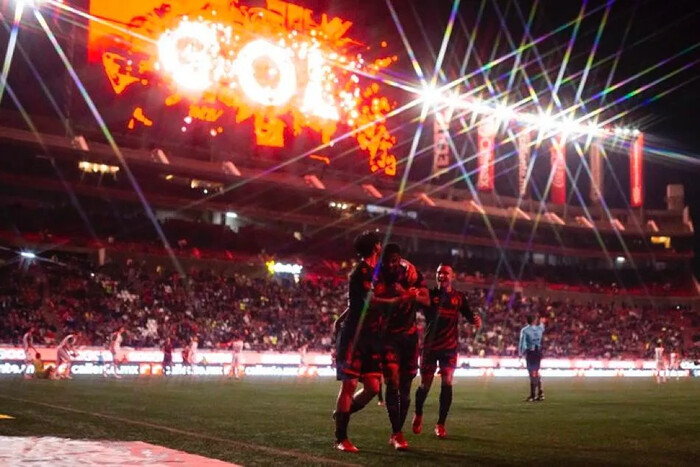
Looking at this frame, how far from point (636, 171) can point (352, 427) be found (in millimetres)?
59973

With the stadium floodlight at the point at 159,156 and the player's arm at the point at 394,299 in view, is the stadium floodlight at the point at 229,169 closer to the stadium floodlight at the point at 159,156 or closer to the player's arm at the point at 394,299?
the stadium floodlight at the point at 159,156

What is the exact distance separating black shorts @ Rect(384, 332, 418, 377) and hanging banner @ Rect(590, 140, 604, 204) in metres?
61.6

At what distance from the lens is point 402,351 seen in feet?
29.3

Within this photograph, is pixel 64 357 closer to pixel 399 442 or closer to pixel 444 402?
pixel 444 402

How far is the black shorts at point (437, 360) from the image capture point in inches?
423

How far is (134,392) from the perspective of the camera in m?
18.5

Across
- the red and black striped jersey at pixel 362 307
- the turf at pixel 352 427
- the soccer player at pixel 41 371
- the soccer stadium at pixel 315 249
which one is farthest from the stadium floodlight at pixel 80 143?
the red and black striped jersey at pixel 362 307

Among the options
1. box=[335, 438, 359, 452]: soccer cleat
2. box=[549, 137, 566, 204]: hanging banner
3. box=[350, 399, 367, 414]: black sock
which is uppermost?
box=[549, 137, 566, 204]: hanging banner

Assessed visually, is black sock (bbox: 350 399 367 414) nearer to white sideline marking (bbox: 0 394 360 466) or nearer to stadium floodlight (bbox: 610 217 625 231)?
white sideline marking (bbox: 0 394 360 466)

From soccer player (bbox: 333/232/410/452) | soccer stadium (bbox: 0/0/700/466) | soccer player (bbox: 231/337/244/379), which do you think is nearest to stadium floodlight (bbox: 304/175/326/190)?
soccer stadium (bbox: 0/0/700/466)

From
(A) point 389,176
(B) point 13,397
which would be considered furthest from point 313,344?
(B) point 13,397

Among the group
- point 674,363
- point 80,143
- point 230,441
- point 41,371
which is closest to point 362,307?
point 230,441

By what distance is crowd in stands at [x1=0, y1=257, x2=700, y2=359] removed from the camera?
35.8 m

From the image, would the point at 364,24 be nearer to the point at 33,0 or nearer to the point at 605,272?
the point at 33,0
